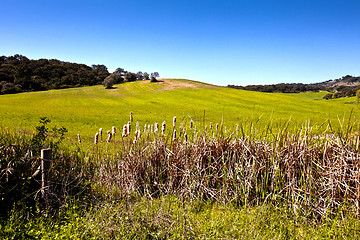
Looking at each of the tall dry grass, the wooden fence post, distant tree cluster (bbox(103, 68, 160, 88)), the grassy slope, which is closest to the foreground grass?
the tall dry grass

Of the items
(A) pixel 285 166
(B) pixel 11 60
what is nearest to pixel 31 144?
(A) pixel 285 166

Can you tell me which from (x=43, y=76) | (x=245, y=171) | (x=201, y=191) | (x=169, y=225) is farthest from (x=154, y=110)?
(x=43, y=76)

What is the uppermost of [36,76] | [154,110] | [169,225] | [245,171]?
[36,76]

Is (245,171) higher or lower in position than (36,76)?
lower

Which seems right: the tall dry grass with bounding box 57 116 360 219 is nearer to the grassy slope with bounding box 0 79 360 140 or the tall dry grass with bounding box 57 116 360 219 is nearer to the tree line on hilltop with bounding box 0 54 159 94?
the grassy slope with bounding box 0 79 360 140

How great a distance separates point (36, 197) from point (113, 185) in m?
1.49

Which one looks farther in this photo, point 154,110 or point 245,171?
point 154,110

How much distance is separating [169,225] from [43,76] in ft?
287

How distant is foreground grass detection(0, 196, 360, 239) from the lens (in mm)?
3562

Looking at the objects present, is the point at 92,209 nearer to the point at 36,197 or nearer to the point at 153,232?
the point at 36,197

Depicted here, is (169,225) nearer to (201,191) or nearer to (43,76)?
(201,191)

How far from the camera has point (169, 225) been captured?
149 inches

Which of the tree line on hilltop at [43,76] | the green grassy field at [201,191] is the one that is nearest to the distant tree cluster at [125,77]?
the tree line on hilltop at [43,76]

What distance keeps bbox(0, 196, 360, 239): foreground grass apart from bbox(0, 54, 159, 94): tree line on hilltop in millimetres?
57899
